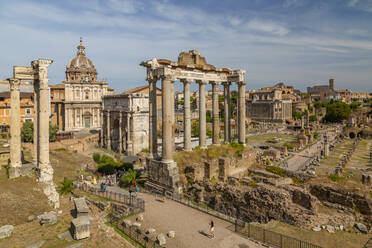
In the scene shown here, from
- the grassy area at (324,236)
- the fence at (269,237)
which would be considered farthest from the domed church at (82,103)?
the grassy area at (324,236)

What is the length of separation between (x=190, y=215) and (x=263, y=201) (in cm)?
420

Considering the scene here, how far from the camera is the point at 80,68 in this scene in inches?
2896

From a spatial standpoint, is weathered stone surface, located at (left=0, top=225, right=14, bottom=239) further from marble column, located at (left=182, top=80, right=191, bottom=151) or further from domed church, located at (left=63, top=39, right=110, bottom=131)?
domed church, located at (left=63, top=39, right=110, bottom=131)

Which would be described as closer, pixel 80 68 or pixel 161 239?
pixel 161 239

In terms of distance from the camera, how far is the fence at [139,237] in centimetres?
1263

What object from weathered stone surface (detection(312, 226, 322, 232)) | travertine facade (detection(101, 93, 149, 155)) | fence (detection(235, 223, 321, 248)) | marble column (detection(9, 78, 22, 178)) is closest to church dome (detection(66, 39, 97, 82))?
travertine facade (detection(101, 93, 149, 155))

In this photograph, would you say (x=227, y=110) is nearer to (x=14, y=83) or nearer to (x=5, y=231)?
(x=14, y=83)

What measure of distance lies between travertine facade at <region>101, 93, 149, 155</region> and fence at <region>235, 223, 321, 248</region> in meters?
33.7

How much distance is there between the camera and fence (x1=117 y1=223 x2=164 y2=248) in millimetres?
12628

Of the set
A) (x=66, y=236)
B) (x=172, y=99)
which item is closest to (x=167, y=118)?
(x=172, y=99)

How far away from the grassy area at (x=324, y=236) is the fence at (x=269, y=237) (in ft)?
1.84

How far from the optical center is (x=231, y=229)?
1423 centimetres

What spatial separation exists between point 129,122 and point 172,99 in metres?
25.0

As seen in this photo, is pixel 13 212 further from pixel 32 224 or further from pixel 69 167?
pixel 69 167
